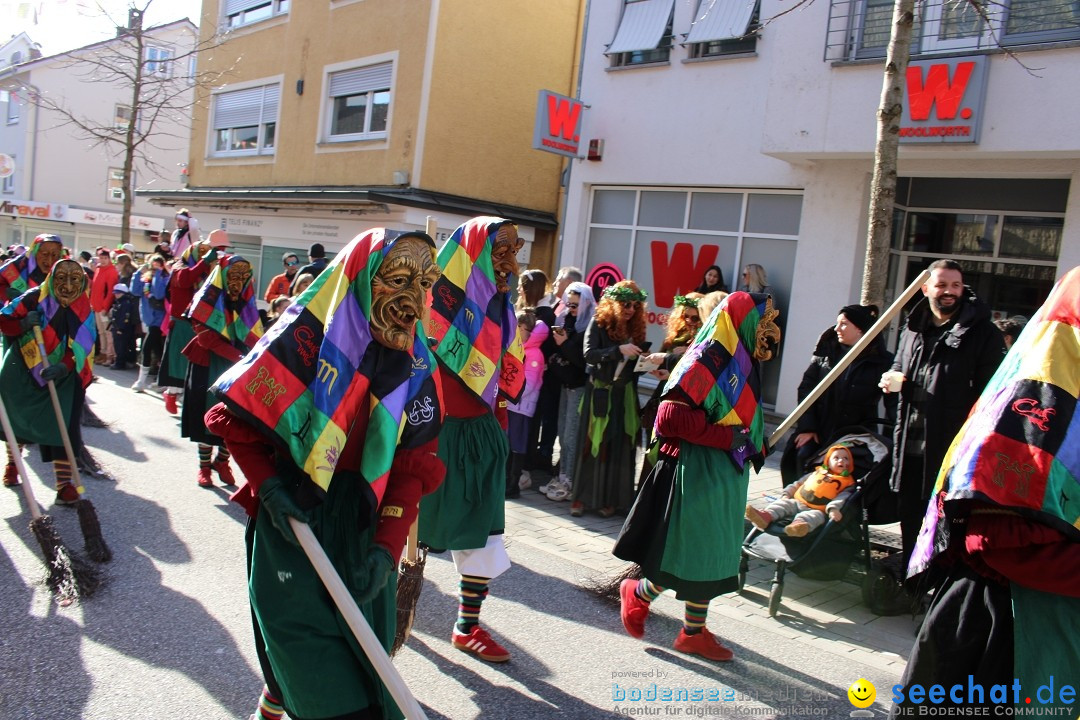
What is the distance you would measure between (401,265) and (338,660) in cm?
121

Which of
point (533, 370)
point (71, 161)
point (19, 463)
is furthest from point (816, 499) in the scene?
point (71, 161)

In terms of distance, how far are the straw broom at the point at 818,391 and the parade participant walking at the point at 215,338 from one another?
11.7ft

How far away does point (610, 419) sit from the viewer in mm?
7434

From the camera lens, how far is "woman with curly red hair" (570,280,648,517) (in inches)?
287

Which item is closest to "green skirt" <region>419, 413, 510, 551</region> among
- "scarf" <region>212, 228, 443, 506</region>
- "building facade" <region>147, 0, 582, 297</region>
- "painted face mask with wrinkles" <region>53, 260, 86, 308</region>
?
"scarf" <region>212, 228, 443, 506</region>

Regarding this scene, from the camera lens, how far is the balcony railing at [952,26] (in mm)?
9336

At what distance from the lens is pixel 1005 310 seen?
10.5 metres

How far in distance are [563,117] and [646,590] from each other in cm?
1033

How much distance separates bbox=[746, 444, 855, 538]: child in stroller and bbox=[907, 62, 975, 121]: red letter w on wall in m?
5.49

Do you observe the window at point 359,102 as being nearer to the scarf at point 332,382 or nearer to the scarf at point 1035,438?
the scarf at point 332,382

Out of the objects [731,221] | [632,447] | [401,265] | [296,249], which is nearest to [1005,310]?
[731,221]

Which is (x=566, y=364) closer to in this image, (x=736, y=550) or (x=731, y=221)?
(x=736, y=550)

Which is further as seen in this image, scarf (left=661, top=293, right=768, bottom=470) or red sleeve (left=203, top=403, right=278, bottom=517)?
scarf (left=661, top=293, right=768, bottom=470)

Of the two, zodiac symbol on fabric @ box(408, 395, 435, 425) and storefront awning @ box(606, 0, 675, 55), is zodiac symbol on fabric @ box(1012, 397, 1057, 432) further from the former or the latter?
storefront awning @ box(606, 0, 675, 55)
